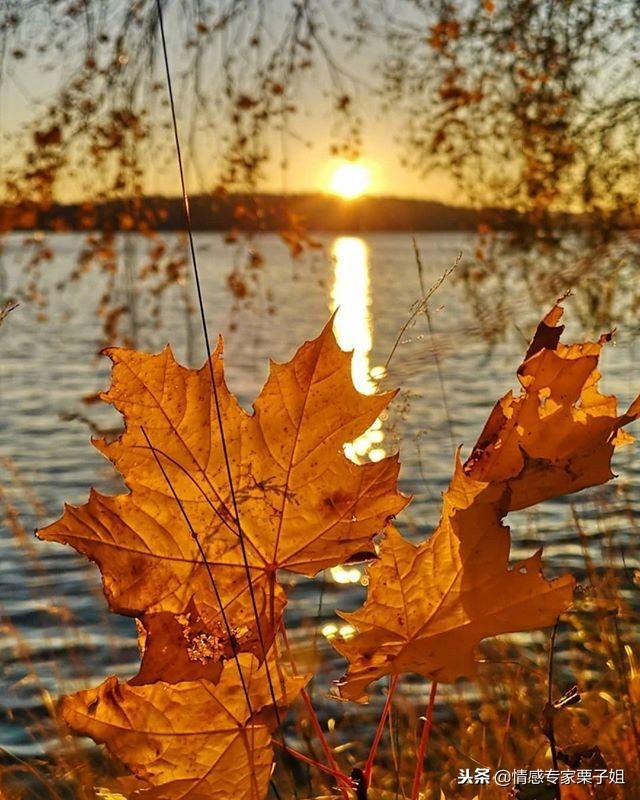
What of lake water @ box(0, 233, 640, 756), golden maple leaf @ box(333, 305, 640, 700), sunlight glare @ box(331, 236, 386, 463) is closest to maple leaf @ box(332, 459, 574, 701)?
golden maple leaf @ box(333, 305, 640, 700)

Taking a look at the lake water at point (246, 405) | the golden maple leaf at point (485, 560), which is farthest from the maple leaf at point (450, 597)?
the lake water at point (246, 405)

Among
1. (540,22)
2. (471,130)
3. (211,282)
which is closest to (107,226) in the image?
(471,130)

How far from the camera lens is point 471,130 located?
5637 mm

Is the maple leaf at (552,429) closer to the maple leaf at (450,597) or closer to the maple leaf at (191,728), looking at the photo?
the maple leaf at (450,597)

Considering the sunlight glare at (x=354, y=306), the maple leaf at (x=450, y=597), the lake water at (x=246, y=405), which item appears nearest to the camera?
the maple leaf at (x=450, y=597)

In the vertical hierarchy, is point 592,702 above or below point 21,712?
below

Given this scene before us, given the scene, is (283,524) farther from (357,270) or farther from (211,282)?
(357,270)

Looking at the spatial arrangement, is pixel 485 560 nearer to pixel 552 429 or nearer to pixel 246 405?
pixel 552 429

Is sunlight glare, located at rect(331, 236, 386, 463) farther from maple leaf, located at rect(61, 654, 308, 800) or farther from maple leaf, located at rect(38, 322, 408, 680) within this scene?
maple leaf, located at rect(61, 654, 308, 800)

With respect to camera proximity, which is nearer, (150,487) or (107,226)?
(150,487)

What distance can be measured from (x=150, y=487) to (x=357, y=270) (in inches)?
1906

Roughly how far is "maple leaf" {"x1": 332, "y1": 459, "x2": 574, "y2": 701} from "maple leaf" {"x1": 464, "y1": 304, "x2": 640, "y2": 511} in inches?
1.2

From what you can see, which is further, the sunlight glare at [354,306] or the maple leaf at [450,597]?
the sunlight glare at [354,306]

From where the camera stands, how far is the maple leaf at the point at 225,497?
0.67m
